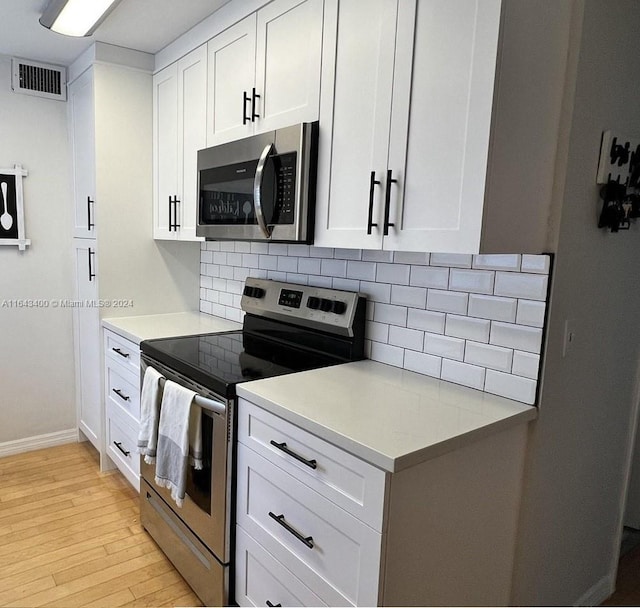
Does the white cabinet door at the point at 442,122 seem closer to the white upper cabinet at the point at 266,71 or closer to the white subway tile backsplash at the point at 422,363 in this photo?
the white upper cabinet at the point at 266,71

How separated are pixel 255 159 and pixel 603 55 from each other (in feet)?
3.93

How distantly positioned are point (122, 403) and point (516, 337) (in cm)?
202

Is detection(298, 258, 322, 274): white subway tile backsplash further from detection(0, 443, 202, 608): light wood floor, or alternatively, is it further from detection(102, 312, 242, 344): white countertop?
detection(0, 443, 202, 608): light wood floor

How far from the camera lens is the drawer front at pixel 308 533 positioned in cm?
120

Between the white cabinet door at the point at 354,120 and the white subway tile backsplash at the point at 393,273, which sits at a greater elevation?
the white cabinet door at the point at 354,120

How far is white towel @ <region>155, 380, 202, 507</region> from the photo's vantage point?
69.4 inches

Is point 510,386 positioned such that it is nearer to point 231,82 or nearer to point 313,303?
point 313,303

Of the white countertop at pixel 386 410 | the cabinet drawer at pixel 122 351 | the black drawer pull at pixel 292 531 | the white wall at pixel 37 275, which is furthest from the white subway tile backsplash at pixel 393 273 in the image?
the white wall at pixel 37 275

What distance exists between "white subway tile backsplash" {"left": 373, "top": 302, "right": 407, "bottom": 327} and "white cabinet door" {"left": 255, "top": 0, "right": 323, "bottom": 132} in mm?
745

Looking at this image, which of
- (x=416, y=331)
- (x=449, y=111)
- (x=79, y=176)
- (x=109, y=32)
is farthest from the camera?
(x=79, y=176)

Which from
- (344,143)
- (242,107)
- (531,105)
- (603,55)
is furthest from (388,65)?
(242,107)

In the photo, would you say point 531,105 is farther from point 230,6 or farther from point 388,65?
point 230,6

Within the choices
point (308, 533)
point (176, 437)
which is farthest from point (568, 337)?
point (176, 437)

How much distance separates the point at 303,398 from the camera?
1474 mm
